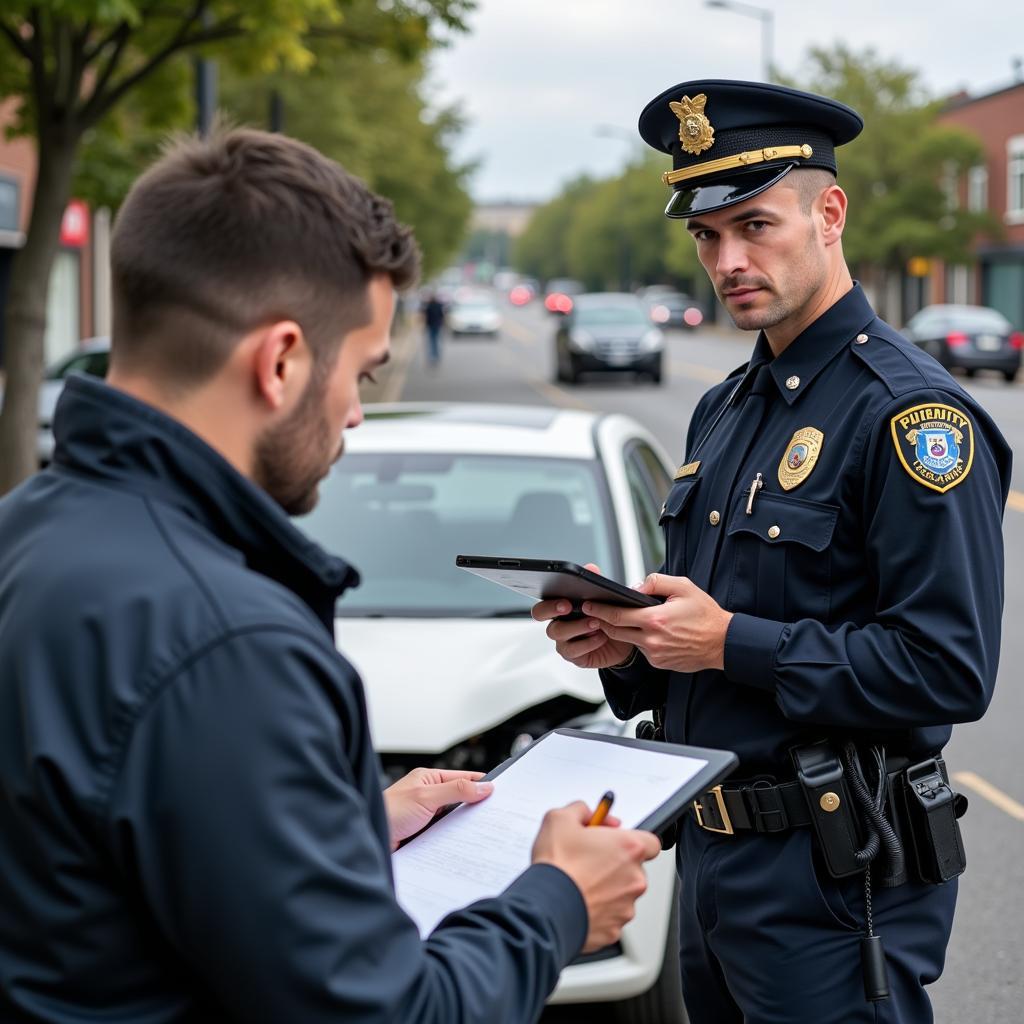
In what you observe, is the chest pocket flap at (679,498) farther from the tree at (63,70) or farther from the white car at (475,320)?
the white car at (475,320)

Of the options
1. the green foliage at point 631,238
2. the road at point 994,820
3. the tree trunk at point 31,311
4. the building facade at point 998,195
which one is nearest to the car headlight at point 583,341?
the road at point 994,820

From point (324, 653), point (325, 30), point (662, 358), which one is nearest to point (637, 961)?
point (324, 653)

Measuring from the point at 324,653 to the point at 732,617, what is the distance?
3.54 ft

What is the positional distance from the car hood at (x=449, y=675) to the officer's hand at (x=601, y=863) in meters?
2.26

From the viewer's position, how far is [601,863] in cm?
161

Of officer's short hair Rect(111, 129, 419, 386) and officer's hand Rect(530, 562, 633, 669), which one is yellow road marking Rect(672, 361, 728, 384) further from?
officer's short hair Rect(111, 129, 419, 386)

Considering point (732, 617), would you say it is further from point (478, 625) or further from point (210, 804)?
point (478, 625)

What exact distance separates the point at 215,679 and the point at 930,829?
1368mm

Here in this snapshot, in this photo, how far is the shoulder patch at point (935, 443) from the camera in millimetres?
2193

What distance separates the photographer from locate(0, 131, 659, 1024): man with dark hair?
50.5 inches

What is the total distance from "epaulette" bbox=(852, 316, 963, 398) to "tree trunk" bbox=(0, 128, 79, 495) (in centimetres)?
986

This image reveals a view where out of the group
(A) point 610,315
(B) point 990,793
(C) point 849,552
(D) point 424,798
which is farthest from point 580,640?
(A) point 610,315

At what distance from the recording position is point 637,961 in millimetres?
3750

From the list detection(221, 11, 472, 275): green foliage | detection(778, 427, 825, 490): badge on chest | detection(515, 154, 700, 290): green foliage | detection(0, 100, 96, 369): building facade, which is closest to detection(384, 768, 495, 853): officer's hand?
detection(778, 427, 825, 490): badge on chest
